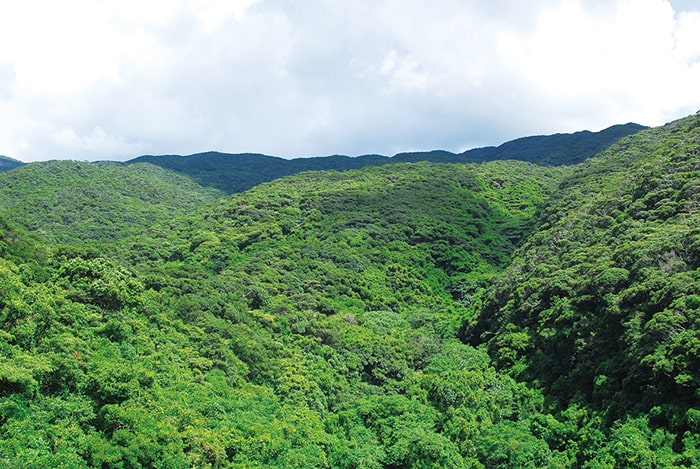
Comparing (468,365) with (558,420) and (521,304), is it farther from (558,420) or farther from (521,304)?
(558,420)

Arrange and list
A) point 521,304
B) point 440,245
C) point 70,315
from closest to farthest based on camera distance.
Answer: point 70,315
point 521,304
point 440,245

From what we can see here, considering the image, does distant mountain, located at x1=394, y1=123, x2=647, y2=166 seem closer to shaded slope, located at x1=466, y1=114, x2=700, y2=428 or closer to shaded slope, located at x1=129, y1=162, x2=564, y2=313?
shaded slope, located at x1=129, y1=162, x2=564, y2=313

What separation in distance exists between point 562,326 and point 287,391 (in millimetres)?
22603

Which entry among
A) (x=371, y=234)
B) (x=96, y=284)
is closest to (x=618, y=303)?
(x=96, y=284)

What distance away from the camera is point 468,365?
49.7 m

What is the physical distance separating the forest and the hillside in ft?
90.9

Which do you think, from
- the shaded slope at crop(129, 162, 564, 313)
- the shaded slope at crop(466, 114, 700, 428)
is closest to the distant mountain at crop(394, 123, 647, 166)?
the shaded slope at crop(129, 162, 564, 313)

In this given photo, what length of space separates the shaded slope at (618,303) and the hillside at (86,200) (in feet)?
252

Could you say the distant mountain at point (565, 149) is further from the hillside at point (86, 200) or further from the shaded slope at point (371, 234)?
the hillside at point (86, 200)

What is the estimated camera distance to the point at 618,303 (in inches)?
1590

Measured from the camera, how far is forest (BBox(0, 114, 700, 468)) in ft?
90.5

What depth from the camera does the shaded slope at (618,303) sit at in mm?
33125

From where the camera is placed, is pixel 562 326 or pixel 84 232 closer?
pixel 562 326

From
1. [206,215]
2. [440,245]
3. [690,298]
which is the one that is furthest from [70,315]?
[206,215]
